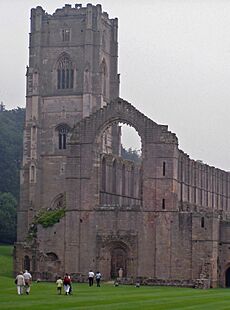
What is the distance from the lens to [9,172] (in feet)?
415

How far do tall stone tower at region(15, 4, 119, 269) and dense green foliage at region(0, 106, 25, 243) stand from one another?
638 centimetres

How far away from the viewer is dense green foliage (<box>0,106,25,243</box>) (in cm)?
10769

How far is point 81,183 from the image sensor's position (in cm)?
7450

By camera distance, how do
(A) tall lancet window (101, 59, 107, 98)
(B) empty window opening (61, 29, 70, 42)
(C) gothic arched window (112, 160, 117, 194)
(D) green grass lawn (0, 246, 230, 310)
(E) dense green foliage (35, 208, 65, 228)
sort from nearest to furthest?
(D) green grass lawn (0, 246, 230, 310) → (E) dense green foliage (35, 208, 65, 228) → (C) gothic arched window (112, 160, 117, 194) → (B) empty window opening (61, 29, 70, 42) → (A) tall lancet window (101, 59, 107, 98)

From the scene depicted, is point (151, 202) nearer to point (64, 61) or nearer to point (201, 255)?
point (201, 255)

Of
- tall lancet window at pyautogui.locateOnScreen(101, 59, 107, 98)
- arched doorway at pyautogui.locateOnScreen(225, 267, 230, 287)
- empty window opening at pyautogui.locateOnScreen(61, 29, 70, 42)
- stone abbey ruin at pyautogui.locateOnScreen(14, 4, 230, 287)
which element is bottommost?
arched doorway at pyautogui.locateOnScreen(225, 267, 230, 287)

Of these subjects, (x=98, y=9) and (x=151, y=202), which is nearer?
(x=151, y=202)

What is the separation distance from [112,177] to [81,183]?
10.4 m

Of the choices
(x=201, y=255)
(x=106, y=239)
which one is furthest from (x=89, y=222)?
(x=201, y=255)

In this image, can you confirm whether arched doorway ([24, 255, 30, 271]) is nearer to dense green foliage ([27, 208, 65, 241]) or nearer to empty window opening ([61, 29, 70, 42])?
dense green foliage ([27, 208, 65, 241])

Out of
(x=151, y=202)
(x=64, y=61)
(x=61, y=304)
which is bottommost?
(x=61, y=304)

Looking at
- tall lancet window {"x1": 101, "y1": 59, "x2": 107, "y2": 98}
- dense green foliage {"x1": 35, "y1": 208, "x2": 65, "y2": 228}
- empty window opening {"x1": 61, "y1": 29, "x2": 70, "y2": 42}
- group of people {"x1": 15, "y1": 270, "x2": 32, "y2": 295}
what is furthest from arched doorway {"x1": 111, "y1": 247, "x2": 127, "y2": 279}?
empty window opening {"x1": 61, "y1": 29, "x2": 70, "y2": 42}

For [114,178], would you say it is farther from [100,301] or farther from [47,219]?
[100,301]

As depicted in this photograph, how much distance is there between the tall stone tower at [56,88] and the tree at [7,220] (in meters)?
5.61
